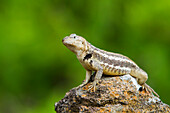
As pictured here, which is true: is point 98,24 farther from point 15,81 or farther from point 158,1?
point 15,81

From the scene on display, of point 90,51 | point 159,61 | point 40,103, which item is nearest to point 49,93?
point 40,103

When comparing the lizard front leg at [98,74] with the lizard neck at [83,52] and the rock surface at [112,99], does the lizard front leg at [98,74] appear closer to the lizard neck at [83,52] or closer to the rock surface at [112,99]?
the rock surface at [112,99]

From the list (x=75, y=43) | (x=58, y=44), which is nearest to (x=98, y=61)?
(x=75, y=43)

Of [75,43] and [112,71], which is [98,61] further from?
[75,43]

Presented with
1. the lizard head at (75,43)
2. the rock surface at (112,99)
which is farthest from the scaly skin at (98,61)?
the rock surface at (112,99)

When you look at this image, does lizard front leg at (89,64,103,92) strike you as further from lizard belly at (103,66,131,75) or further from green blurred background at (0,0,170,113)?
green blurred background at (0,0,170,113)
